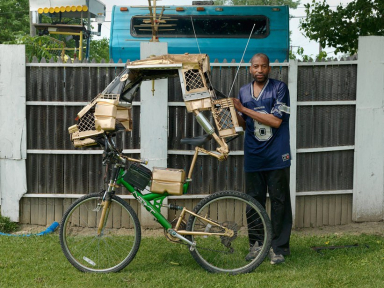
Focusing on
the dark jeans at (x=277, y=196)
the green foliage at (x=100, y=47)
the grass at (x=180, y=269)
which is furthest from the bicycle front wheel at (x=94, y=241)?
the green foliage at (x=100, y=47)

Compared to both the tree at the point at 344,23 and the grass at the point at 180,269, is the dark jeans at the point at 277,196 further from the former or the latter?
the tree at the point at 344,23

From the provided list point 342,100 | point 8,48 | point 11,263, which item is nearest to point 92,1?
point 8,48

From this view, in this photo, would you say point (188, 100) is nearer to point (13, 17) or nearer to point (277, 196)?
point (277, 196)

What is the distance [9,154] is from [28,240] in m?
1.10

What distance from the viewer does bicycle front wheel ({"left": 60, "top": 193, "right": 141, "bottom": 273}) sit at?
534 cm

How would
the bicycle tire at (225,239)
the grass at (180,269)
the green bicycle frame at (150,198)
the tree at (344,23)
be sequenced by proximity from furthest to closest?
the tree at (344,23) → the green bicycle frame at (150,198) → the bicycle tire at (225,239) → the grass at (180,269)

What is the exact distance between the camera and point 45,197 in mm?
7047

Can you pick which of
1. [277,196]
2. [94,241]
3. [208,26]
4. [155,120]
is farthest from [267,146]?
[208,26]

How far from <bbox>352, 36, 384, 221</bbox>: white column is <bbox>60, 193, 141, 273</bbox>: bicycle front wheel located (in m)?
3.22

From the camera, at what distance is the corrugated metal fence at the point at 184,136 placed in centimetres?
691

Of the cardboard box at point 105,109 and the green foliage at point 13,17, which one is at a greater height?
the green foliage at point 13,17

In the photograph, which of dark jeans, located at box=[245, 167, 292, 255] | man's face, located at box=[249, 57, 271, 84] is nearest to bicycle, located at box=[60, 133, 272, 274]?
dark jeans, located at box=[245, 167, 292, 255]

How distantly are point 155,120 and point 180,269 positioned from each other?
204 cm

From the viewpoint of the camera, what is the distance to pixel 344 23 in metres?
11.8
